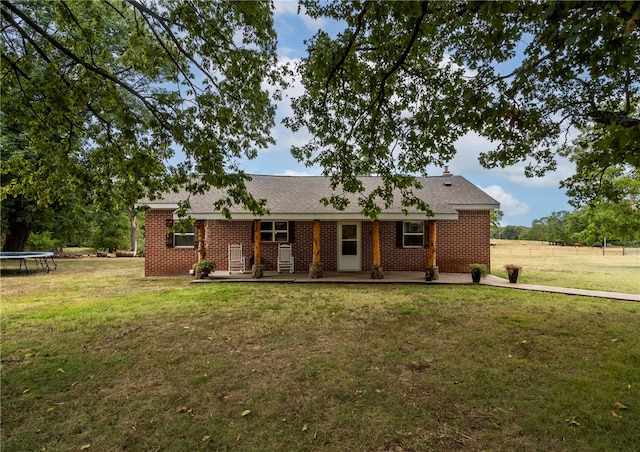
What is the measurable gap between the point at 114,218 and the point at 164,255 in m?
15.1

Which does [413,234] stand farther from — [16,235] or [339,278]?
[16,235]

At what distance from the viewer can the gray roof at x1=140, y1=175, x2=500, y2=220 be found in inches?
456

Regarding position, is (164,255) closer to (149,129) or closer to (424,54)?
(149,129)

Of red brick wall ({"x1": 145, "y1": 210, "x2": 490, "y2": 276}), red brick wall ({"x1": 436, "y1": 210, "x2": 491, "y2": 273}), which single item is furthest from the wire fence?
red brick wall ({"x1": 145, "y1": 210, "x2": 490, "y2": 276})

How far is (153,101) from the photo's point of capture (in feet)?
20.6

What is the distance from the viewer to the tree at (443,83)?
357cm

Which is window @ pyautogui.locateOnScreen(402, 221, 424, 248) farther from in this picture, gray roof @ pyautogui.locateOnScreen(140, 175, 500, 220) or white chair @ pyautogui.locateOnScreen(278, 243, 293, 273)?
white chair @ pyautogui.locateOnScreen(278, 243, 293, 273)

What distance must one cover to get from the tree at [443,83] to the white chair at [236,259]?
747 cm

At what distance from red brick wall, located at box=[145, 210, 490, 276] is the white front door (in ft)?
0.76

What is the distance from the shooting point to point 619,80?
21.1 ft

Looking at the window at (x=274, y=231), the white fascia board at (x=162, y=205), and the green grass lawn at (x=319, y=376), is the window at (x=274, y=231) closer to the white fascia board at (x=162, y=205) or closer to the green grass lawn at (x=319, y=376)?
the white fascia board at (x=162, y=205)

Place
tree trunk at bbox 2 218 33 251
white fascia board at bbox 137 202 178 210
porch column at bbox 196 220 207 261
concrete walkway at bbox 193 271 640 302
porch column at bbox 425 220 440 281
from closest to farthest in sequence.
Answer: concrete walkway at bbox 193 271 640 302 < porch column at bbox 425 220 440 281 < porch column at bbox 196 220 207 261 < white fascia board at bbox 137 202 178 210 < tree trunk at bbox 2 218 33 251

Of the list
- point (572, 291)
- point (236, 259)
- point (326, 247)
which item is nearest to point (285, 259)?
point (326, 247)

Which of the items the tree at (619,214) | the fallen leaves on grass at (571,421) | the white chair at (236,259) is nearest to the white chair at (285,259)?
the white chair at (236,259)
